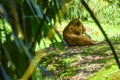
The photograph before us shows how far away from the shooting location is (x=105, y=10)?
12430 millimetres

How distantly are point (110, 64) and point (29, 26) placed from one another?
13.8 ft

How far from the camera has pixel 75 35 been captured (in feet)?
25.5

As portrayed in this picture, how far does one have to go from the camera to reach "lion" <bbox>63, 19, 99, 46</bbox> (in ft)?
24.8

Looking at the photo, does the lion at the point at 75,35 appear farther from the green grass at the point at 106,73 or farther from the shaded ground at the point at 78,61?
the green grass at the point at 106,73

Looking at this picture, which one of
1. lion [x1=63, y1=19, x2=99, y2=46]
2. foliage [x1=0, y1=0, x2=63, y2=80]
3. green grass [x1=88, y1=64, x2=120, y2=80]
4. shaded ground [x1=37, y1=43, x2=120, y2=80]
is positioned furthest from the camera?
lion [x1=63, y1=19, x2=99, y2=46]

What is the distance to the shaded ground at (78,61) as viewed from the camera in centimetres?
546

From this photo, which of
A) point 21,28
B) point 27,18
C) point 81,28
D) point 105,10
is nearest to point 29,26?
point 27,18

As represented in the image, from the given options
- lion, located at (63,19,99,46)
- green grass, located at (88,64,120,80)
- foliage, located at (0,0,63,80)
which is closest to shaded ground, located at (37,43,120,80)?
green grass, located at (88,64,120,80)

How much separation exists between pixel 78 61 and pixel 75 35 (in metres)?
1.78

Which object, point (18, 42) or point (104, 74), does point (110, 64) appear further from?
point (18, 42)

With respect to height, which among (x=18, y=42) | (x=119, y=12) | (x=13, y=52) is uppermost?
(x=18, y=42)

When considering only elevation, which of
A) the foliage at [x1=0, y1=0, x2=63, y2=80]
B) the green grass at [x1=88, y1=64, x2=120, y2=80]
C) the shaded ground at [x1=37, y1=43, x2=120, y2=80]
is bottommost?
the shaded ground at [x1=37, y1=43, x2=120, y2=80]

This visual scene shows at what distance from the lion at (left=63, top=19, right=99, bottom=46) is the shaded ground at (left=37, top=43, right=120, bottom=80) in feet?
1.16

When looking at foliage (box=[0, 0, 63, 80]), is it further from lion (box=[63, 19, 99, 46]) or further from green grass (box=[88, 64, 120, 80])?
lion (box=[63, 19, 99, 46])
